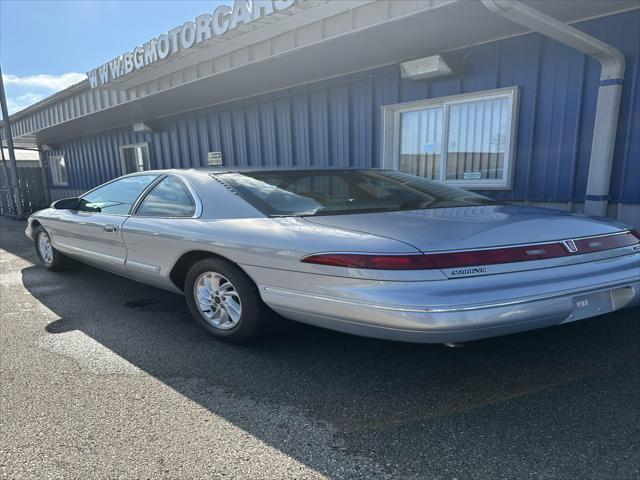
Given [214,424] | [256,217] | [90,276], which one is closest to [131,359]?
[214,424]

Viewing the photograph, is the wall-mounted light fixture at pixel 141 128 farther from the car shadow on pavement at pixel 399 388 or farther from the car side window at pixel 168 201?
the car shadow on pavement at pixel 399 388

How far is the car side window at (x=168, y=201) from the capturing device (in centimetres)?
327

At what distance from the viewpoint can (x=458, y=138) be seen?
5938mm

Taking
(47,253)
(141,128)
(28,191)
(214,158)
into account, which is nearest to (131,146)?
(141,128)

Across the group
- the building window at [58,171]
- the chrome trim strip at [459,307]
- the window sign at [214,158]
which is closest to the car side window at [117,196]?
the chrome trim strip at [459,307]

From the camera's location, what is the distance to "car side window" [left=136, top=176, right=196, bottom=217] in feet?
10.7

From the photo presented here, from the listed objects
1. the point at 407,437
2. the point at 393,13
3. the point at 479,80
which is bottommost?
the point at 407,437

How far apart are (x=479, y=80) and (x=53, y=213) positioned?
5353mm

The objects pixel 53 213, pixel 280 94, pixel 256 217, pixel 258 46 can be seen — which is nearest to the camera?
pixel 256 217

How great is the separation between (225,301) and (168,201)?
1.01m

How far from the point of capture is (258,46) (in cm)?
596

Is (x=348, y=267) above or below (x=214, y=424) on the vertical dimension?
above

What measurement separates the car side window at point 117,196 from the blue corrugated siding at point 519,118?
12.6 feet

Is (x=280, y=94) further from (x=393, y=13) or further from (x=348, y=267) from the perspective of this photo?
(x=348, y=267)
